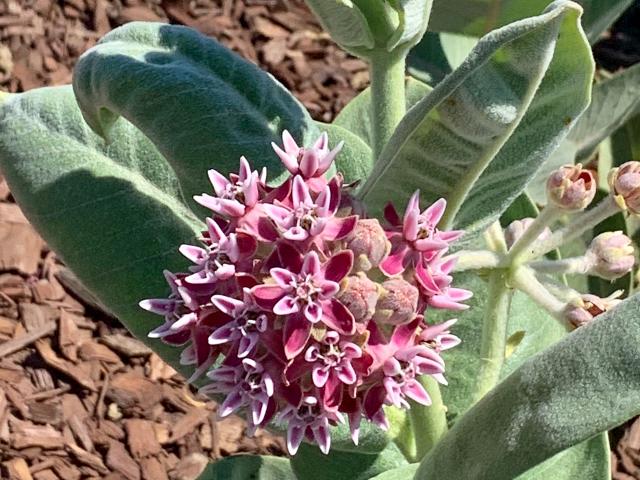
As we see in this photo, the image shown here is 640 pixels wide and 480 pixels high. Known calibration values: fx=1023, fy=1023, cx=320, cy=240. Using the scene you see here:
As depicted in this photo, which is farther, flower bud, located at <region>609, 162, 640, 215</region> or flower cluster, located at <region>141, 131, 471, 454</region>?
flower bud, located at <region>609, 162, 640, 215</region>

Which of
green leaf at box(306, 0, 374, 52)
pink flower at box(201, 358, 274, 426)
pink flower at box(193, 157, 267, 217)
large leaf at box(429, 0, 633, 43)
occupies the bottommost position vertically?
pink flower at box(201, 358, 274, 426)

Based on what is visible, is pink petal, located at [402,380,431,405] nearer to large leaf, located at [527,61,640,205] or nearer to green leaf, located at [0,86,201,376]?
green leaf, located at [0,86,201,376]

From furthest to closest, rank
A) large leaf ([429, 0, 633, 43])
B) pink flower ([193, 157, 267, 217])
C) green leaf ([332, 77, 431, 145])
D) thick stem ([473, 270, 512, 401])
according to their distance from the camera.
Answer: green leaf ([332, 77, 431, 145]) → large leaf ([429, 0, 633, 43]) → thick stem ([473, 270, 512, 401]) → pink flower ([193, 157, 267, 217])

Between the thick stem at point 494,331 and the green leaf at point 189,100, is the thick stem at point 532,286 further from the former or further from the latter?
the green leaf at point 189,100

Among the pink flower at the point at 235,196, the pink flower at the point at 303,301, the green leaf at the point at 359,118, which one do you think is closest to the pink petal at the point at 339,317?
the pink flower at the point at 303,301

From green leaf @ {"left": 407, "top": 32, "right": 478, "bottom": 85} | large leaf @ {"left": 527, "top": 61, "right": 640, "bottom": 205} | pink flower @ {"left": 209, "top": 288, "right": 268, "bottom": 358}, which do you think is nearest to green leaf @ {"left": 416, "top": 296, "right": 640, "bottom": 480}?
pink flower @ {"left": 209, "top": 288, "right": 268, "bottom": 358}

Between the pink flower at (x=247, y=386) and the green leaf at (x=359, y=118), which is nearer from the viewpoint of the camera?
the pink flower at (x=247, y=386)
